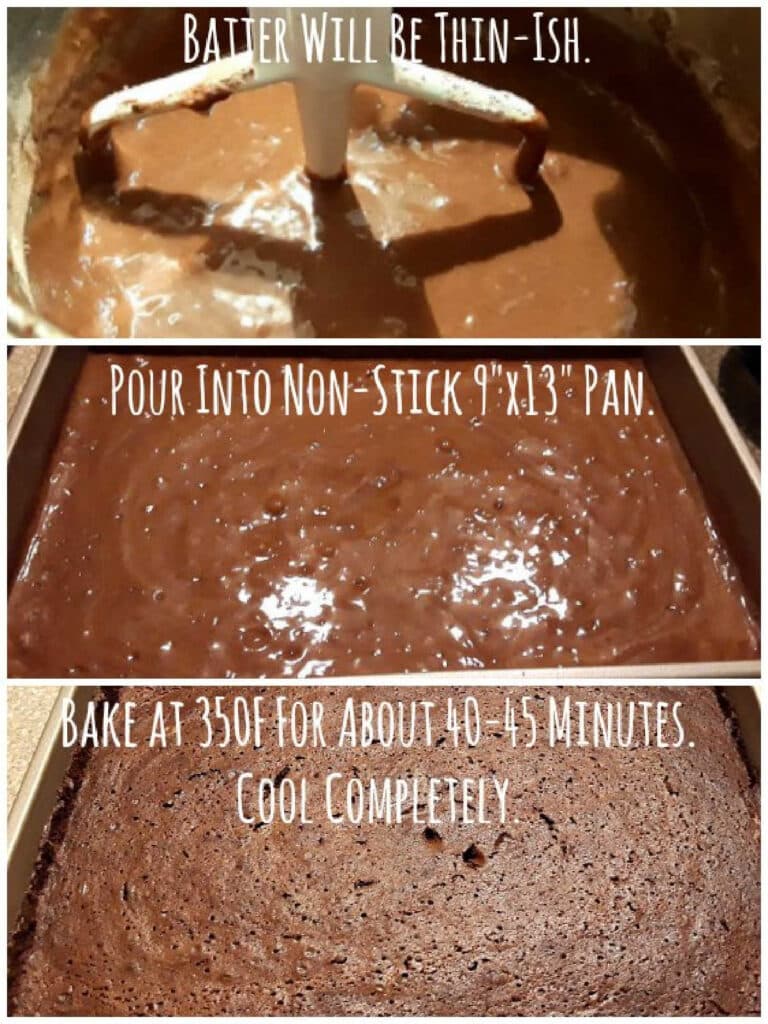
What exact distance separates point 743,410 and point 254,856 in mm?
690

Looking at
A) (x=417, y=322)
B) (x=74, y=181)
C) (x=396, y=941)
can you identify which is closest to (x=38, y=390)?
(x=74, y=181)

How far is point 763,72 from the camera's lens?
74cm

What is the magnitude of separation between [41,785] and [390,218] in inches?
24.5

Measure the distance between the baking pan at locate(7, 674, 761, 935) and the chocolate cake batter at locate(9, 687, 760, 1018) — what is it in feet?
0.05

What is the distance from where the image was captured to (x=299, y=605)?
0.73 meters

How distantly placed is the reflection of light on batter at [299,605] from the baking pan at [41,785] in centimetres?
5

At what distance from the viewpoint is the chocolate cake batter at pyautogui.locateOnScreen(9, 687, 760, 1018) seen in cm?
66

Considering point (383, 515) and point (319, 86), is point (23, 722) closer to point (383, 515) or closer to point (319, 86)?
point (383, 515)

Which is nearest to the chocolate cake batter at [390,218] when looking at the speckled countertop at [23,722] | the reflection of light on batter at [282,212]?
the reflection of light on batter at [282,212]

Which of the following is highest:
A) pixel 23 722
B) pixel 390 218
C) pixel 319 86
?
pixel 319 86

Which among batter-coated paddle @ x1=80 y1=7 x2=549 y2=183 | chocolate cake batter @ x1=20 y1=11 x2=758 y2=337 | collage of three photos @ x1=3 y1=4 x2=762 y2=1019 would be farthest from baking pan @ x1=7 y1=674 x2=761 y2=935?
batter-coated paddle @ x1=80 y1=7 x2=549 y2=183

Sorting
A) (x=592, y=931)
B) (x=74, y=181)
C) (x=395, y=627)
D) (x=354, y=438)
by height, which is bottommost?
(x=592, y=931)

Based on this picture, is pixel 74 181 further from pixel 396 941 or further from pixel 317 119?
pixel 396 941

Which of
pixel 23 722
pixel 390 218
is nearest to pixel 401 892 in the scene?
pixel 23 722
